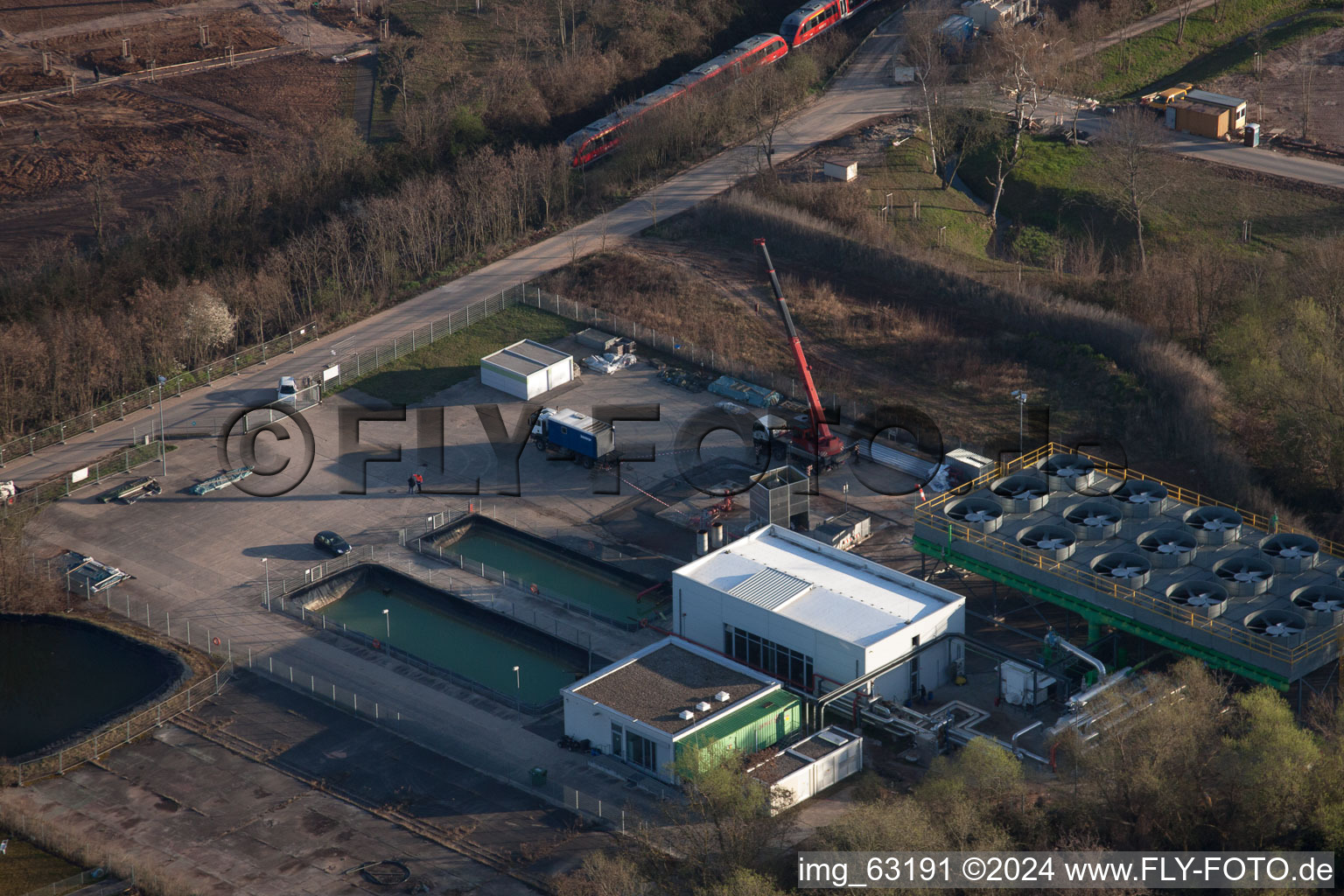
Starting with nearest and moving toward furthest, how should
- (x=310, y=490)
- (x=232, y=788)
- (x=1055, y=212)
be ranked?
(x=232, y=788) < (x=310, y=490) < (x=1055, y=212)

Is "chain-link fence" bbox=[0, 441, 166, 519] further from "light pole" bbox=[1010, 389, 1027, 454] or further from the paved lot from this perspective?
"light pole" bbox=[1010, 389, 1027, 454]

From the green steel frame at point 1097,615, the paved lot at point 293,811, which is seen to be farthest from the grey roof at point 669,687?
the green steel frame at point 1097,615

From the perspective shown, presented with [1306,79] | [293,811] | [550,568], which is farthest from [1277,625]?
[1306,79]

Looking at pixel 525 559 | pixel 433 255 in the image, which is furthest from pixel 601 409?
pixel 433 255

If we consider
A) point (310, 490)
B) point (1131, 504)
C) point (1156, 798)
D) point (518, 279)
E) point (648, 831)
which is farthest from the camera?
point (518, 279)

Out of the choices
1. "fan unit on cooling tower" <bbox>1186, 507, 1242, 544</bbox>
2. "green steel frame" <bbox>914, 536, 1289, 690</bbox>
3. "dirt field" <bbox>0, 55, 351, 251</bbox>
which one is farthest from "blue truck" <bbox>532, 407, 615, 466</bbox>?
"dirt field" <bbox>0, 55, 351, 251</bbox>

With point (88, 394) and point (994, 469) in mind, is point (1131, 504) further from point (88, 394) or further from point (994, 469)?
point (88, 394)

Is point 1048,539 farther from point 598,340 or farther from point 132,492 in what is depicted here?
point 132,492
